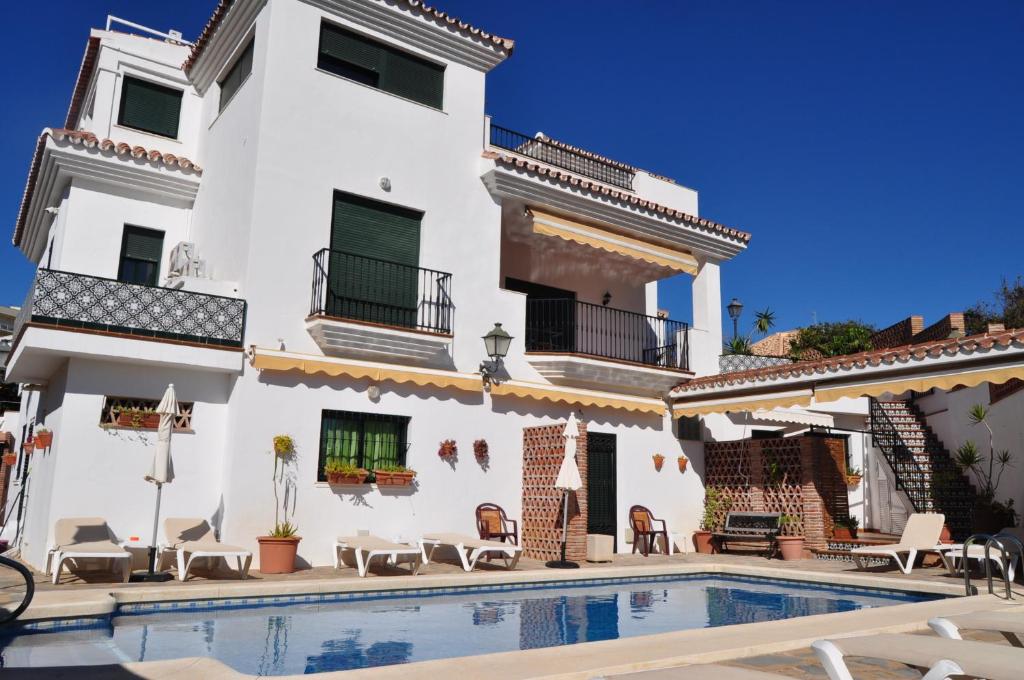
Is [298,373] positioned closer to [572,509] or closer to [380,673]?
[572,509]

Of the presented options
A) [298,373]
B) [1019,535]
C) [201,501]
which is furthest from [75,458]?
[1019,535]

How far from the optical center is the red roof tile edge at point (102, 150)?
15789 mm

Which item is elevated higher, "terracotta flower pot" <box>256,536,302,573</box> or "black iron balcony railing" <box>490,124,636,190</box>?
"black iron balcony railing" <box>490,124,636,190</box>

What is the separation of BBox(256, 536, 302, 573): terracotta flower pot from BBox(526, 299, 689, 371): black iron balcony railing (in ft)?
26.1

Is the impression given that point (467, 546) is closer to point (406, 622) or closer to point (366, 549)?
point (366, 549)

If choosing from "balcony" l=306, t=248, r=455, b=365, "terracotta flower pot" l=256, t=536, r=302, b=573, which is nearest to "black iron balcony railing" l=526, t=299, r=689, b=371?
"balcony" l=306, t=248, r=455, b=365

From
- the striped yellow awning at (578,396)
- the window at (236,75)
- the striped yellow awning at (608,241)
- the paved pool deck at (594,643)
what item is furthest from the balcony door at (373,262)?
the paved pool deck at (594,643)

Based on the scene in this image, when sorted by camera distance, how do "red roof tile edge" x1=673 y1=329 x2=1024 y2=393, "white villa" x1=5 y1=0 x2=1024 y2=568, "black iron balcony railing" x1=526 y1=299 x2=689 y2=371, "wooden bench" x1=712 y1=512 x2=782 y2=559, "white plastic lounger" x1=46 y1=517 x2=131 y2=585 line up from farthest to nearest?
"black iron balcony railing" x1=526 y1=299 x2=689 y2=371
"wooden bench" x1=712 y1=512 x2=782 y2=559
"white villa" x1=5 y1=0 x2=1024 y2=568
"red roof tile edge" x1=673 y1=329 x2=1024 y2=393
"white plastic lounger" x1=46 y1=517 x2=131 y2=585

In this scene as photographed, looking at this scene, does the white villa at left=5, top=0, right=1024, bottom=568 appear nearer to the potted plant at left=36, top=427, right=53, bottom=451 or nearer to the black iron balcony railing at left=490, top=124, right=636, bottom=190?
the potted plant at left=36, top=427, right=53, bottom=451

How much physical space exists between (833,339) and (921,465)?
59.1 feet

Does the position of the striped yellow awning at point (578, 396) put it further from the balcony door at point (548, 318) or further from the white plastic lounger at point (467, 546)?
the white plastic lounger at point (467, 546)

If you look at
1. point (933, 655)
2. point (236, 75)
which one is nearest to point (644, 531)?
point (933, 655)

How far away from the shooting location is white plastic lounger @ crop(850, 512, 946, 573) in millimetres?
14430

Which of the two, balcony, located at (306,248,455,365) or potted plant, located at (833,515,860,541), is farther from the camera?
potted plant, located at (833,515,860,541)
